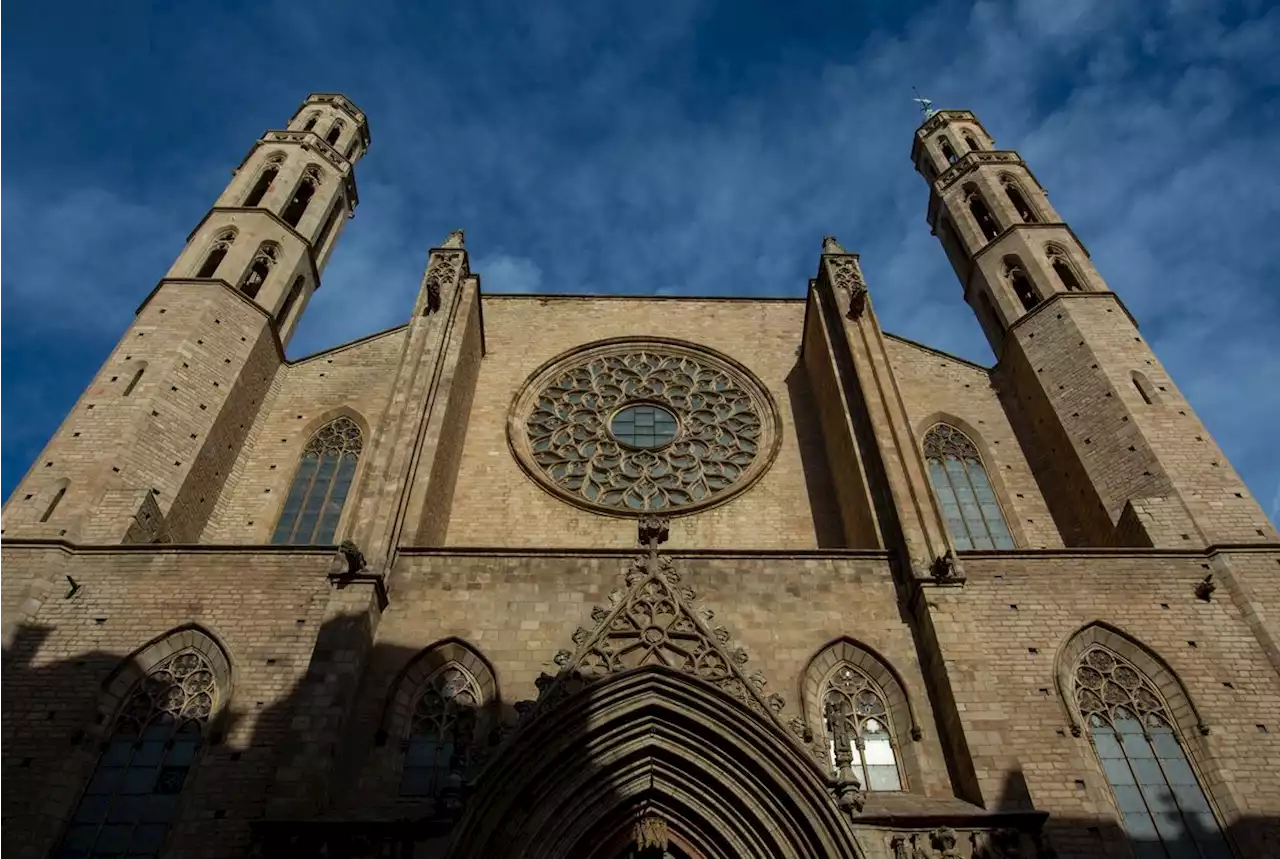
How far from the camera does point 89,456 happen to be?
36.6ft

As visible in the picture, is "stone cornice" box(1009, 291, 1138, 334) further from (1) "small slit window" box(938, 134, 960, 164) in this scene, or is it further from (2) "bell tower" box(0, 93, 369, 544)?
(2) "bell tower" box(0, 93, 369, 544)

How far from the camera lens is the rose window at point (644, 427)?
13.6m

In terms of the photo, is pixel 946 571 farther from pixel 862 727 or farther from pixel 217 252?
pixel 217 252

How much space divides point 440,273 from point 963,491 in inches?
341

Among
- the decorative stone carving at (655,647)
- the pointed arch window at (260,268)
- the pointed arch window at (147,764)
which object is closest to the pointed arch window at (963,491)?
the decorative stone carving at (655,647)

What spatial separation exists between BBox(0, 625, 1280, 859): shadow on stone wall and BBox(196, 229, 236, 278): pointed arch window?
821cm

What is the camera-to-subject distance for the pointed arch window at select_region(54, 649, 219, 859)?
26.1 ft

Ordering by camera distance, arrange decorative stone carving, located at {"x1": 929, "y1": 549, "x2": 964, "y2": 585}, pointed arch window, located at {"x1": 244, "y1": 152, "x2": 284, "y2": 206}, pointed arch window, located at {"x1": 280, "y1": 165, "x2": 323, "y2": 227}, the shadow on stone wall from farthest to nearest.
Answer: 1. pointed arch window, located at {"x1": 280, "y1": 165, "x2": 323, "y2": 227}
2. pointed arch window, located at {"x1": 244, "y1": 152, "x2": 284, "y2": 206}
3. decorative stone carving, located at {"x1": 929, "y1": 549, "x2": 964, "y2": 585}
4. the shadow on stone wall

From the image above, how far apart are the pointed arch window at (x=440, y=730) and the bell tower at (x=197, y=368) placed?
439 cm

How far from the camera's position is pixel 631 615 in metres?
8.97

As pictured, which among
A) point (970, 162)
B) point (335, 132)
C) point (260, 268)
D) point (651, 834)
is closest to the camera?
point (651, 834)

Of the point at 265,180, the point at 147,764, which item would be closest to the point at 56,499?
the point at 147,764

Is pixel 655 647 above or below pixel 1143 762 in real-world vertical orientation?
above

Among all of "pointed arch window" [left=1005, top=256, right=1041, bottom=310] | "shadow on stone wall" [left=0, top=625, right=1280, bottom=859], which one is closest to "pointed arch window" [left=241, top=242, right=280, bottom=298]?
"shadow on stone wall" [left=0, top=625, right=1280, bottom=859]
